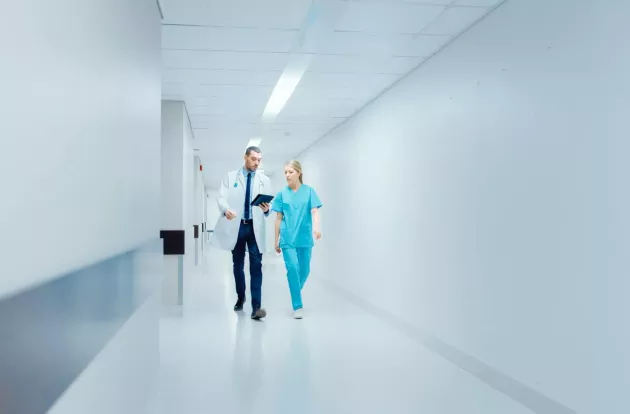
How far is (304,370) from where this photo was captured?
3283 millimetres

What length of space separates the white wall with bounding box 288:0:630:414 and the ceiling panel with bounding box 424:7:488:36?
8 centimetres

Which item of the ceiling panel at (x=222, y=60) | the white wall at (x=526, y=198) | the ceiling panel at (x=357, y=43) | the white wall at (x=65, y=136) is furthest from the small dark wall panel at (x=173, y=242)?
the white wall at (x=65, y=136)

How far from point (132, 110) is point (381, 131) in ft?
11.7

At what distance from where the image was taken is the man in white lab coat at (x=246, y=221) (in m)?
4.92

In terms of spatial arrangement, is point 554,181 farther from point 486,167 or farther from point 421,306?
point 421,306

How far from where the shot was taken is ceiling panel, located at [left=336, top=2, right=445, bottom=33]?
3.21 metres

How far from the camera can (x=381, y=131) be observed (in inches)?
212

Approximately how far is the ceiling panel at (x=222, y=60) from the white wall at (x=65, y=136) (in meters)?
1.94

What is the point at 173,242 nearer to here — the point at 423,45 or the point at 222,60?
the point at 222,60

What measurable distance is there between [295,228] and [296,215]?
13 cm

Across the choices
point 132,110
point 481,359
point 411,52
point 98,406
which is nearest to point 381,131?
point 411,52

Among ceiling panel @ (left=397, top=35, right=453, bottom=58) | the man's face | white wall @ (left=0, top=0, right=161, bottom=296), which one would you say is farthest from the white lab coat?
white wall @ (left=0, top=0, right=161, bottom=296)

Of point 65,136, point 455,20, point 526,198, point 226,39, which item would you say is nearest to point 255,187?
point 226,39

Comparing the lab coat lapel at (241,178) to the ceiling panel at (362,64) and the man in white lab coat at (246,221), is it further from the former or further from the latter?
the ceiling panel at (362,64)
